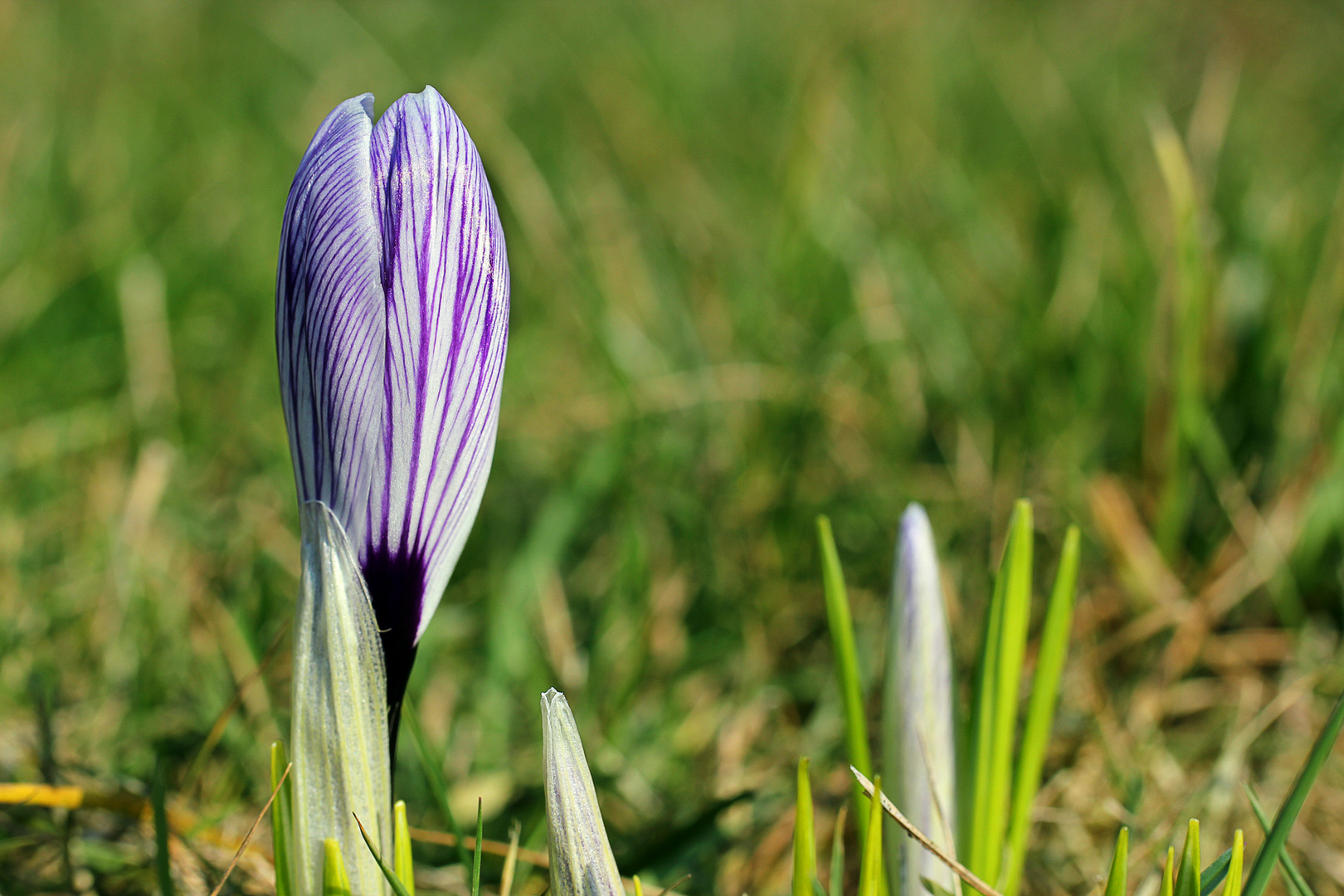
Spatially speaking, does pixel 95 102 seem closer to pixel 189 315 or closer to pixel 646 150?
pixel 189 315

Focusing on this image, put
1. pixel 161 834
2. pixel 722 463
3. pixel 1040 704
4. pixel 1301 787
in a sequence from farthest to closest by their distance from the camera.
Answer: pixel 722 463 < pixel 1040 704 < pixel 161 834 < pixel 1301 787

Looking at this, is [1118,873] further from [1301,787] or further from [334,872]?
[334,872]

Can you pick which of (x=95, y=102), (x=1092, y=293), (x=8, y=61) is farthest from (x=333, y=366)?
(x=8, y=61)

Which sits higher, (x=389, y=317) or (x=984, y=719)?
(x=389, y=317)

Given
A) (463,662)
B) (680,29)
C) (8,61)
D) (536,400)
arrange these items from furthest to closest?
(680,29) < (8,61) < (536,400) < (463,662)

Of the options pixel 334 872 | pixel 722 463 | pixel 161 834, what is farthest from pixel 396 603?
pixel 722 463

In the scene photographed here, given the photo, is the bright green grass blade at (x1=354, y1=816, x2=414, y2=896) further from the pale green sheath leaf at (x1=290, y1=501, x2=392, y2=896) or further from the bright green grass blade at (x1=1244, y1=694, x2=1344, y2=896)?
the bright green grass blade at (x1=1244, y1=694, x2=1344, y2=896)

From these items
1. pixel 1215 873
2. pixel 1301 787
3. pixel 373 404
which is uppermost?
pixel 373 404
